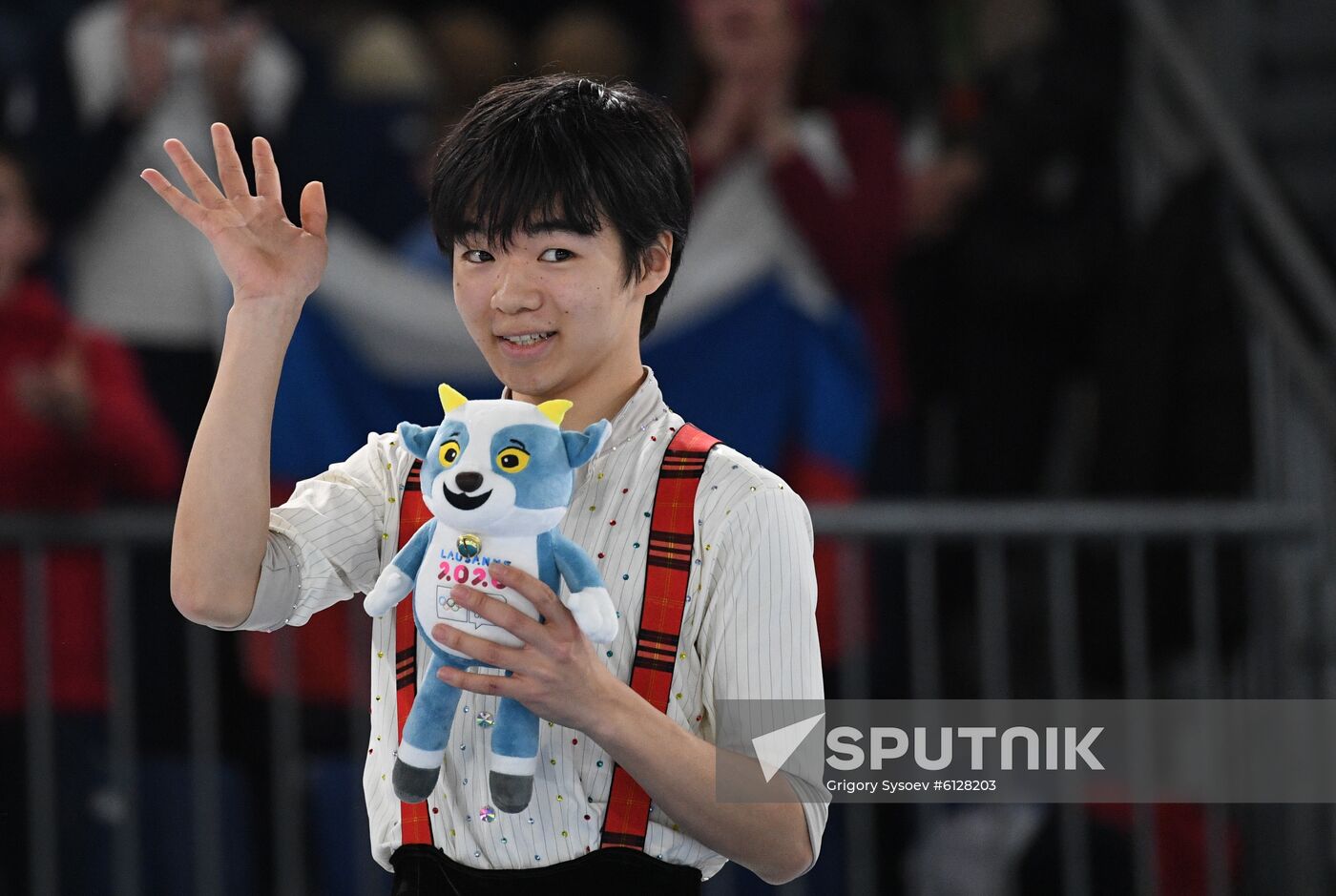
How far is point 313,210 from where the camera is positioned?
66.7 inches

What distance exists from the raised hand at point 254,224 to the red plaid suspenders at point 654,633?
1.13 ft

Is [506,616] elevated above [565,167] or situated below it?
below

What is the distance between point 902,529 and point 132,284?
1934 millimetres

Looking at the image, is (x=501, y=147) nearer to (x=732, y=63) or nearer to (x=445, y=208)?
(x=445, y=208)

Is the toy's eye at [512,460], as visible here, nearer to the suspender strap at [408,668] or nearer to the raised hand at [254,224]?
the suspender strap at [408,668]

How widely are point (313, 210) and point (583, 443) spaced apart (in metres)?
0.38

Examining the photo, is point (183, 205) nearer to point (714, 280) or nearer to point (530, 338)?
point (530, 338)

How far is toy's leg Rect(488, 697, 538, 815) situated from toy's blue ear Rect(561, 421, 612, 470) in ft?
0.75

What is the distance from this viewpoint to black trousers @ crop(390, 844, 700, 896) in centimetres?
163

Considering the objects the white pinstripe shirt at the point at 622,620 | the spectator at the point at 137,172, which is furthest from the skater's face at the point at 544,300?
the spectator at the point at 137,172

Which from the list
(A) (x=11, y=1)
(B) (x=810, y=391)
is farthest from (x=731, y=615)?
(A) (x=11, y=1)

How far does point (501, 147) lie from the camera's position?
1657 millimetres

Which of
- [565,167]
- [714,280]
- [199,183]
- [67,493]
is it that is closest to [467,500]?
[565,167]

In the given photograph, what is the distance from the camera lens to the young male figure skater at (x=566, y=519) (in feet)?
5.33
